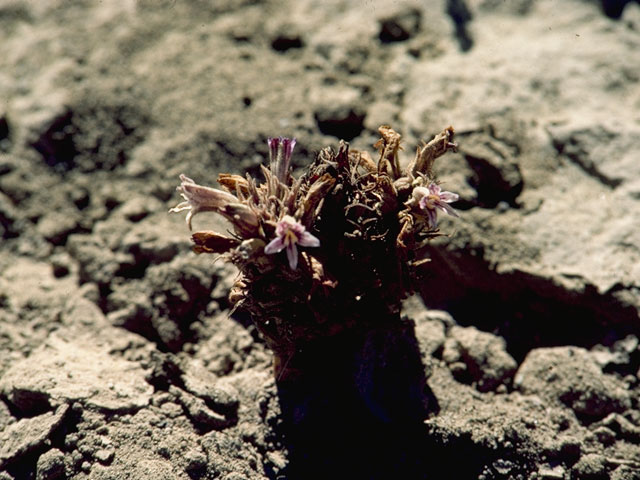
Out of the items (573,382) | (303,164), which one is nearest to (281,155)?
(303,164)

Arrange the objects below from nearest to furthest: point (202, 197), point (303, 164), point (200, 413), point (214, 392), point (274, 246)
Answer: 1. point (274, 246)
2. point (202, 197)
3. point (200, 413)
4. point (214, 392)
5. point (303, 164)

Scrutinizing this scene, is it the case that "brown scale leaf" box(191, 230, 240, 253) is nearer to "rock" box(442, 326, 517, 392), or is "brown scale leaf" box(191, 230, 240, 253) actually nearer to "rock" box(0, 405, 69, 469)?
"rock" box(0, 405, 69, 469)

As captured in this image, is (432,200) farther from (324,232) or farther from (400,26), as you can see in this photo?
(400,26)

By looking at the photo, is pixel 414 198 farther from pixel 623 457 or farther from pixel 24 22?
pixel 24 22

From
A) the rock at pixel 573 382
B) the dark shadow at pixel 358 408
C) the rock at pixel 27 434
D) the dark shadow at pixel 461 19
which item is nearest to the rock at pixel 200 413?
the dark shadow at pixel 358 408

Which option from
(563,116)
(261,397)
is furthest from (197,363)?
(563,116)

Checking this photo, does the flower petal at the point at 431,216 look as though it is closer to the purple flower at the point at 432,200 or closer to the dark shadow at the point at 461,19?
the purple flower at the point at 432,200
